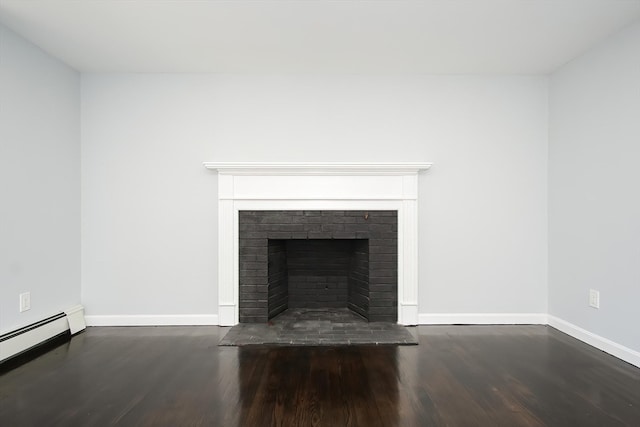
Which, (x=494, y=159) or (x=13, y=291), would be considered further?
(x=494, y=159)

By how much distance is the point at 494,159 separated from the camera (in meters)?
3.36

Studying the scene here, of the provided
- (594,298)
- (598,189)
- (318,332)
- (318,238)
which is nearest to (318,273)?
(318,238)

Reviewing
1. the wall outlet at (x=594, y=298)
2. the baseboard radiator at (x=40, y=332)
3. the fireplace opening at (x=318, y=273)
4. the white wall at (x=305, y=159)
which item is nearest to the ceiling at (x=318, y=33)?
the white wall at (x=305, y=159)

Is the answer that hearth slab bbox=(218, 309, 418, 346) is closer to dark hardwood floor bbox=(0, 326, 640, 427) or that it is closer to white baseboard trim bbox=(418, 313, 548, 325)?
dark hardwood floor bbox=(0, 326, 640, 427)

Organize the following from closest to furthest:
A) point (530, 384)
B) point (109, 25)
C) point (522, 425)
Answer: point (522, 425), point (530, 384), point (109, 25)

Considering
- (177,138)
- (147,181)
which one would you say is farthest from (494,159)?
(147,181)

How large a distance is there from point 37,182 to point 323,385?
8.73 ft

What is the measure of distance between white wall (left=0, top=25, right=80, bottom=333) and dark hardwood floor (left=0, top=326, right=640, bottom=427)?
504 mm

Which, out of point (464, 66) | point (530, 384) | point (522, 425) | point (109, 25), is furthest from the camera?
point (464, 66)

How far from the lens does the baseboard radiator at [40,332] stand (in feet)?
8.23

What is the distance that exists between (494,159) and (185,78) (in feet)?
9.73

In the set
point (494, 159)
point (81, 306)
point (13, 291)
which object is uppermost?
point (494, 159)

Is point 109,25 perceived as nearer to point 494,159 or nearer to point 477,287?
point 494,159

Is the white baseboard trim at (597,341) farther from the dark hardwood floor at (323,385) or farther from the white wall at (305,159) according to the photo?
the white wall at (305,159)
